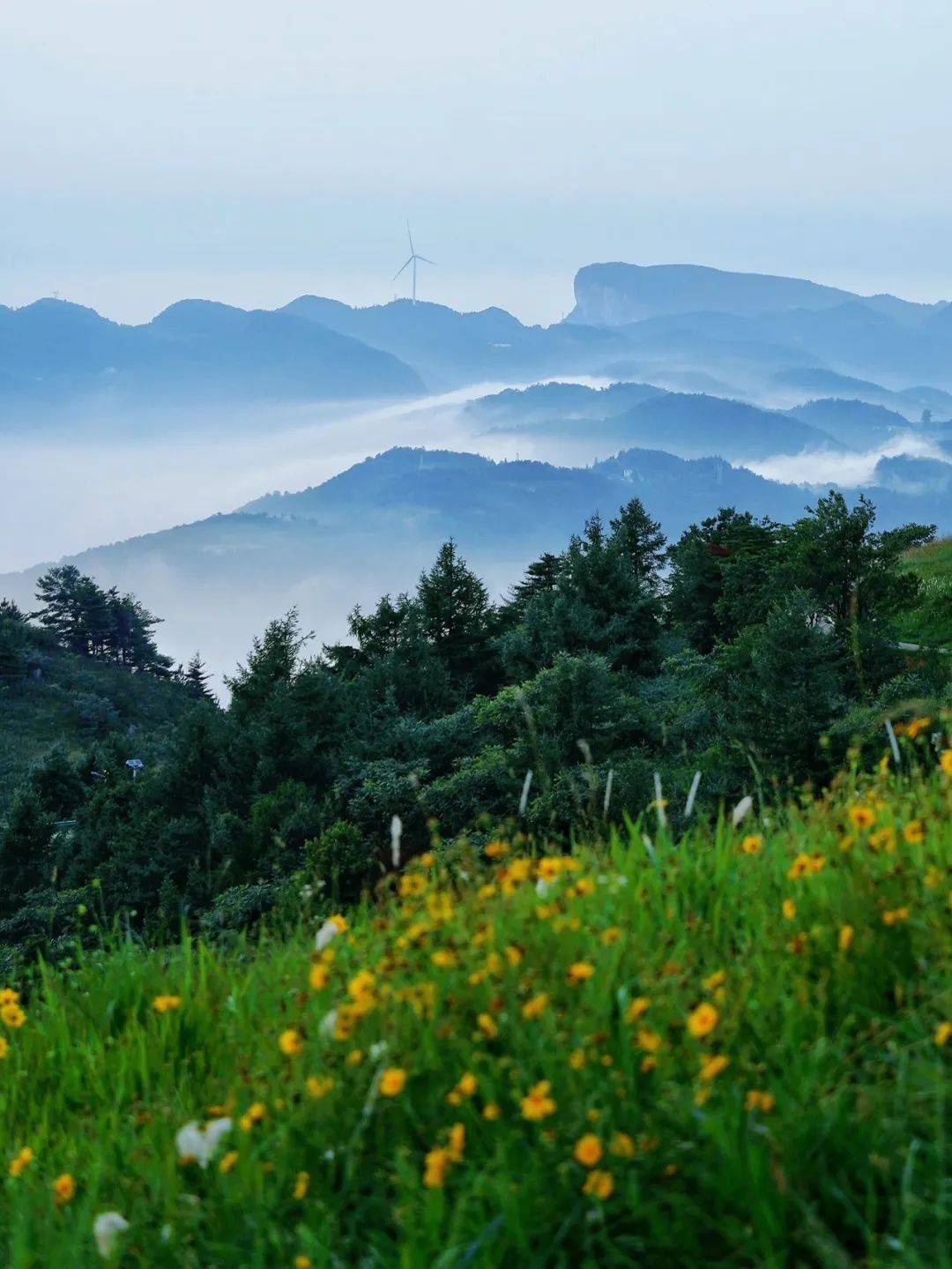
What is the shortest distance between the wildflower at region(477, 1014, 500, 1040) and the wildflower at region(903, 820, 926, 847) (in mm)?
1340

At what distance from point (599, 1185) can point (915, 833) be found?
61.3 inches

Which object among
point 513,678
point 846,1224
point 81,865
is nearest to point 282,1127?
point 846,1224

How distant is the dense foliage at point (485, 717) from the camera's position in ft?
70.8

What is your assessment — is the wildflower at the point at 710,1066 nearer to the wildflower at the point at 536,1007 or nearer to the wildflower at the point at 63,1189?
the wildflower at the point at 536,1007

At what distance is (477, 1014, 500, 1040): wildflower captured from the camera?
262cm

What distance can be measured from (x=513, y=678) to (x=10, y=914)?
63.3ft

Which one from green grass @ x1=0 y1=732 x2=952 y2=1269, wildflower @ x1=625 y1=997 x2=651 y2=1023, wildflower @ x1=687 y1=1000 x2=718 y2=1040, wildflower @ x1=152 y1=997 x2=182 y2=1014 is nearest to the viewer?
green grass @ x1=0 y1=732 x2=952 y2=1269

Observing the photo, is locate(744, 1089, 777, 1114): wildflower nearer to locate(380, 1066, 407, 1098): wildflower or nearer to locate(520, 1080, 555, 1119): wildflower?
locate(520, 1080, 555, 1119): wildflower

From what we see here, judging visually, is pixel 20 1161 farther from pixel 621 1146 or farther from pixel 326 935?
pixel 621 1146

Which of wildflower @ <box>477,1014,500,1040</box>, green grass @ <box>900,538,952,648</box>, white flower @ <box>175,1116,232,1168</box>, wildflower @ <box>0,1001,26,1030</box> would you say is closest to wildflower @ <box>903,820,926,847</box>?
wildflower @ <box>477,1014,500,1040</box>

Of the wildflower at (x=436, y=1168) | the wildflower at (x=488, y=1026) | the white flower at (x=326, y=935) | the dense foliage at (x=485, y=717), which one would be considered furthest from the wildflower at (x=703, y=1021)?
the dense foliage at (x=485, y=717)

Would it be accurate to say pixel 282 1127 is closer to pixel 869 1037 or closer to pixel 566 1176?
pixel 566 1176

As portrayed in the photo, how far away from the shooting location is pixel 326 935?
3.62 metres

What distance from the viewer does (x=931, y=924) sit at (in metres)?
2.86
